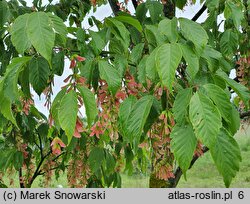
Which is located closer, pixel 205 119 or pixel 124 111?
pixel 205 119

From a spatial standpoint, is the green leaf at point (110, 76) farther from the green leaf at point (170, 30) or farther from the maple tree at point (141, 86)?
the green leaf at point (170, 30)

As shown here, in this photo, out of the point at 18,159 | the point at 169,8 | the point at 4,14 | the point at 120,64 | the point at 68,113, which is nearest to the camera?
the point at 68,113

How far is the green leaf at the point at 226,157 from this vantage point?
0.69m

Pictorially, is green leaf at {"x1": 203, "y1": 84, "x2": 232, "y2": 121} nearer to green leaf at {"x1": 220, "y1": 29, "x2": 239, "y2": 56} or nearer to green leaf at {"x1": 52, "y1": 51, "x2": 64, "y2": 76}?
green leaf at {"x1": 52, "y1": 51, "x2": 64, "y2": 76}

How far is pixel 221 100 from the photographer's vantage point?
0.82 meters

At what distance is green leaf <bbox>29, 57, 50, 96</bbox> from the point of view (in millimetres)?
1020

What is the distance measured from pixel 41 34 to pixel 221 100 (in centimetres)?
38

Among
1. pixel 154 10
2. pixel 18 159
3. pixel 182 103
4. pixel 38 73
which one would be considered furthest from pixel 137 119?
pixel 18 159

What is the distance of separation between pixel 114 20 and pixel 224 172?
60 centimetres

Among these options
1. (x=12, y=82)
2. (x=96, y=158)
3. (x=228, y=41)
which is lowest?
(x=96, y=158)

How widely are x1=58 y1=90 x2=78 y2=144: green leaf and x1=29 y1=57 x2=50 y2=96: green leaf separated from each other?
8.0 inches

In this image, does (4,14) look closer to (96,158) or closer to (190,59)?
(96,158)

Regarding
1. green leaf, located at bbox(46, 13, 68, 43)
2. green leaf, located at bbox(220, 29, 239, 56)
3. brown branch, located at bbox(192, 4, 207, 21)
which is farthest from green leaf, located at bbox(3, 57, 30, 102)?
brown branch, located at bbox(192, 4, 207, 21)

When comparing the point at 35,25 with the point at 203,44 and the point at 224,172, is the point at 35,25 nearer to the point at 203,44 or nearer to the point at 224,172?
the point at 203,44
